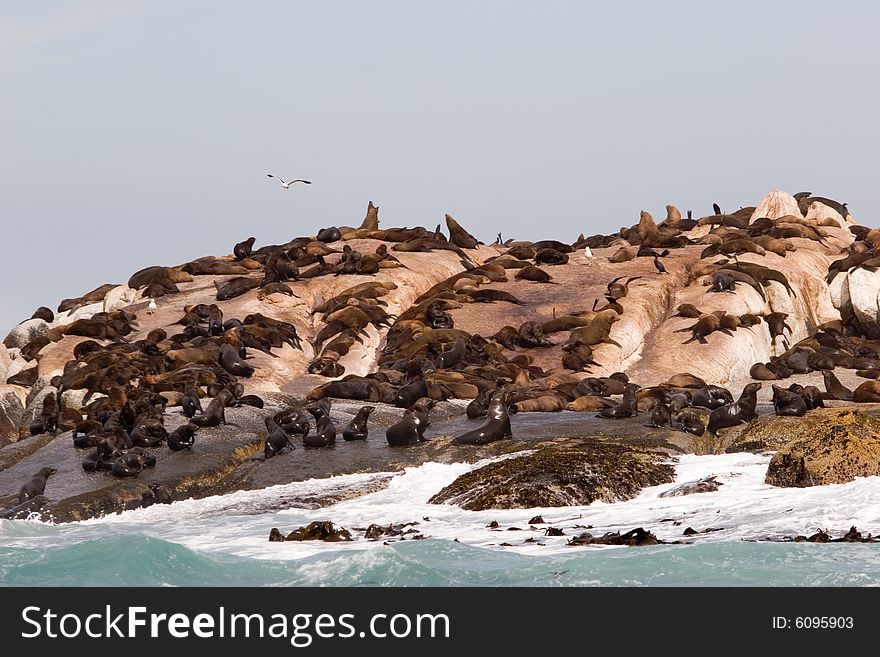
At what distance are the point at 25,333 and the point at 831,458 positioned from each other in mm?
29769

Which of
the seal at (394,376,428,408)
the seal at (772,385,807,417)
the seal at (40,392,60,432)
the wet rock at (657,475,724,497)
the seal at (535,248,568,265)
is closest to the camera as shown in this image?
the wet rock at (657,475,724,497)

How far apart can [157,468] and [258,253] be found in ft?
83.7

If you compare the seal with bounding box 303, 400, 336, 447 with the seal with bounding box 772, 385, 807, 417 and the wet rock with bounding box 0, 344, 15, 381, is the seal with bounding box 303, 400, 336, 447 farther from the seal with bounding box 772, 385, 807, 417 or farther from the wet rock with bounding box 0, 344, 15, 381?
the wet rock with bounding box 0, 344, 15, 381

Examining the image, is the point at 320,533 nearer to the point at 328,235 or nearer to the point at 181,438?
the point at 181,438

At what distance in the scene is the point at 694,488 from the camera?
15.7 metres

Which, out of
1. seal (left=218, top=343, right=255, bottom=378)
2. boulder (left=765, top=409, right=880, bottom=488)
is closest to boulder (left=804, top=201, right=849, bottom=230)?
seal (left=218, top=343, right=255, bottom=378)

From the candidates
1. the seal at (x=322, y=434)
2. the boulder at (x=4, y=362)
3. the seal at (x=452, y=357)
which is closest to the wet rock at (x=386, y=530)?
the seal at (x=322, y=434)

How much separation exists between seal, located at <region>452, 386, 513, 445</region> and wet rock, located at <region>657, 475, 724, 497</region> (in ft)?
14.6

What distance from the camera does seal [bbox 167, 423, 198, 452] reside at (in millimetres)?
19781

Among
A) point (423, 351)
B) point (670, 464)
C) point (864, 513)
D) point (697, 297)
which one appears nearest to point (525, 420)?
point (670, 464)

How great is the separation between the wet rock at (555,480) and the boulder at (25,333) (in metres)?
25.2

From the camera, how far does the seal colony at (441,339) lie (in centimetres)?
2108

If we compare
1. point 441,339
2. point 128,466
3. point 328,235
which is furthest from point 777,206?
point 128,466

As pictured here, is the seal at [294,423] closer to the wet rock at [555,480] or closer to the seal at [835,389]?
the wet rock at [555,480]
